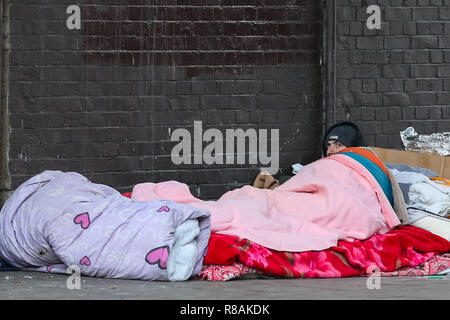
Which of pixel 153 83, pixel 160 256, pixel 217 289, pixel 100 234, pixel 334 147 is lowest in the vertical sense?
pixel 217 289

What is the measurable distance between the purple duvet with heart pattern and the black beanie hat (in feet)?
7.79

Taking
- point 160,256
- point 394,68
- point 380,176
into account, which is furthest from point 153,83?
A: point 160,256

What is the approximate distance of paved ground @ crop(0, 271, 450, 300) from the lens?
4.55 meters

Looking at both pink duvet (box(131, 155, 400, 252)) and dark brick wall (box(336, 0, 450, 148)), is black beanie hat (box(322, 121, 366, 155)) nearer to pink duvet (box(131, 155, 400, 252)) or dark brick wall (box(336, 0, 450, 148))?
dark brick wall (box(336, 0, 450, 148))

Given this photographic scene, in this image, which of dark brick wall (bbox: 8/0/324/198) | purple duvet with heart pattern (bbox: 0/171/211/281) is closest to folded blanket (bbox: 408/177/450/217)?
purple duvet with heart pattern (bbox: 0/171/211/281)

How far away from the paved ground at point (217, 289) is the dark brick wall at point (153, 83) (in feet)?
8.67

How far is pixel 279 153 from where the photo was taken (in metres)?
8.32

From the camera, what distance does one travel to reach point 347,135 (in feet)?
24.3

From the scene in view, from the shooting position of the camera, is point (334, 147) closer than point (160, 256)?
No

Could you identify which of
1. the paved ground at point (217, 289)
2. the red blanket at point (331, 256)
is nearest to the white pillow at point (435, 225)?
the red blanket at point (331, 256)

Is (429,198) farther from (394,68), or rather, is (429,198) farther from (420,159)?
(394,68)

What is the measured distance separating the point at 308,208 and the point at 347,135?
1729mm

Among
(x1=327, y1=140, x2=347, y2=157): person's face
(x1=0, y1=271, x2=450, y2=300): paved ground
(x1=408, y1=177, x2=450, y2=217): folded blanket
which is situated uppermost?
(x1=327, y1=140, x2=347, y2=157): person's face

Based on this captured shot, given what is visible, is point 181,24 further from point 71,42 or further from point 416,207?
point 416,207
